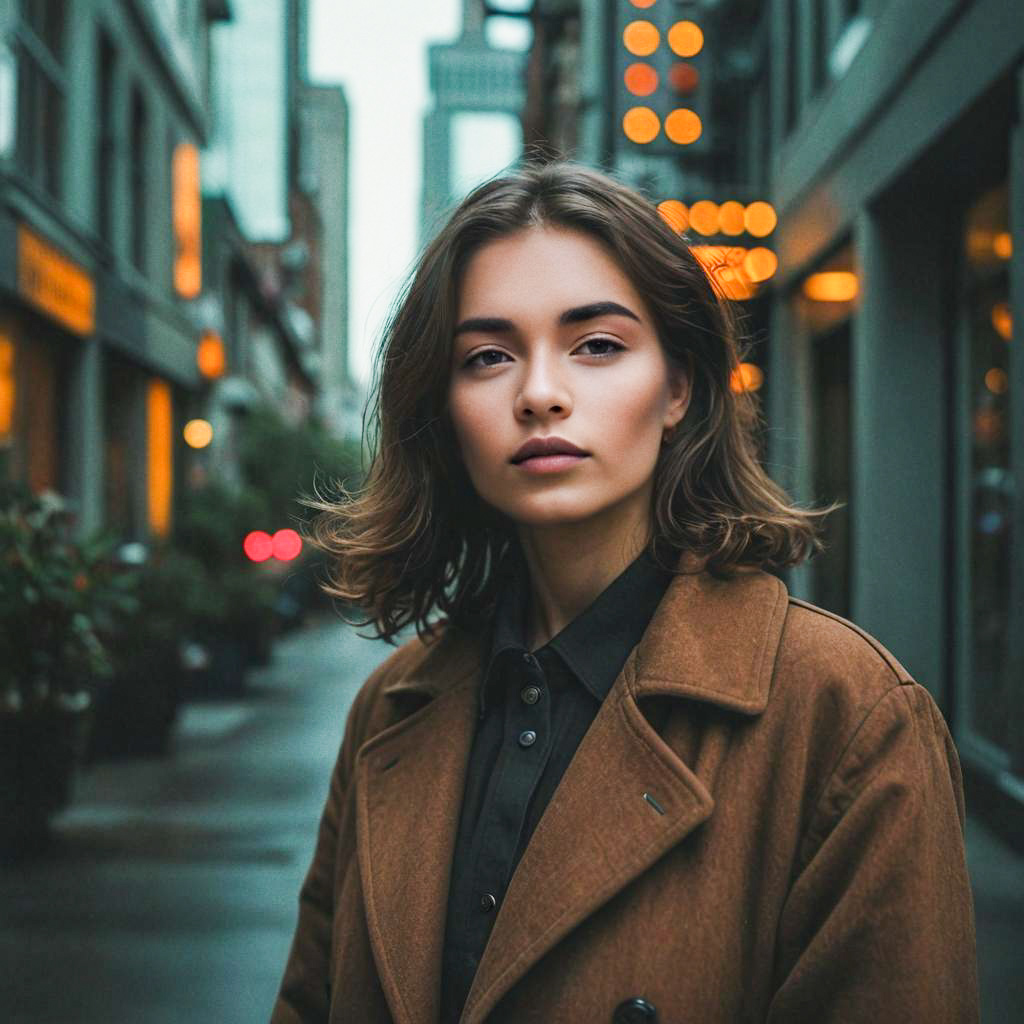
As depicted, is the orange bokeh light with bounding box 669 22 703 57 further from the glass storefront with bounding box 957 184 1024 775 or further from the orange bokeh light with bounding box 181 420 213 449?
the orange bokeh light with bounding box 181 420 213 449

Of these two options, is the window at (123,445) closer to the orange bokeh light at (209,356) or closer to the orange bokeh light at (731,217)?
the orange bokeh light at (209,356)

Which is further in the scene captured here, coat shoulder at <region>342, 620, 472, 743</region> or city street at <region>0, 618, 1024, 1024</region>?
city street at <region>0, 618, 1024, 1024</region>

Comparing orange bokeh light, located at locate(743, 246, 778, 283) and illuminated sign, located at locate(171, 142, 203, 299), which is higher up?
illuminated sign, located at locate(171, 142, 203, 299)

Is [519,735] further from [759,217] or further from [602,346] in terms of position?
[759,217]

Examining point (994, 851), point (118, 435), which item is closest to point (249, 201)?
point (118, 435)

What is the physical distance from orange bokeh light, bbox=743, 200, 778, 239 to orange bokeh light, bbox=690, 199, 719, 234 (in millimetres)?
442

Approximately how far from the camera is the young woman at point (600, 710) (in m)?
1.50

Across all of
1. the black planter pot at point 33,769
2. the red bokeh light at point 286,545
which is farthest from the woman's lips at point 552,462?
the red bokeh light at point 286,545

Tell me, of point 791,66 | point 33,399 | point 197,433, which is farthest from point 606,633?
point 197,433

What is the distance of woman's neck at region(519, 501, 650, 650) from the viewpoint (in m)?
1.91

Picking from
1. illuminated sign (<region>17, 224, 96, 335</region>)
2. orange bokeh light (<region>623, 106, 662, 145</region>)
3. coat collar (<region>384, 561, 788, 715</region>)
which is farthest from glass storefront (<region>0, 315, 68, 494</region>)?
coat collar (<region>384, 561, 788, 715</region>)

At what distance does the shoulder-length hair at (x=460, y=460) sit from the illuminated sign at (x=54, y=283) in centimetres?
922

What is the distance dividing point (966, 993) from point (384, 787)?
0.93 metres

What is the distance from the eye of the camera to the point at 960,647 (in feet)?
27.3
